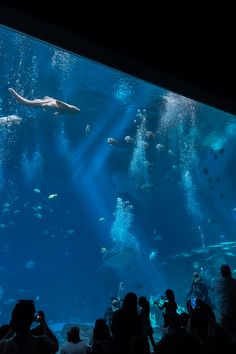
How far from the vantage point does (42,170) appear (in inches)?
1374

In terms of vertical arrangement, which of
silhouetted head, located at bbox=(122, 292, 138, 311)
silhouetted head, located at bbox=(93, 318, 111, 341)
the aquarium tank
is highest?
the aquarium tank

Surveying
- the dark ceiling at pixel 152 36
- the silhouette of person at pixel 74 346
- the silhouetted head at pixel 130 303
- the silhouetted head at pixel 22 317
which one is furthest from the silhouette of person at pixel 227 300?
the silhouetted head at pixel 22 317

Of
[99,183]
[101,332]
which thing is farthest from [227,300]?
[99,183]

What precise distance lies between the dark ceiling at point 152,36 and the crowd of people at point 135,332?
7.60ft

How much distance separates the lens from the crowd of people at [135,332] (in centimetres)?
225

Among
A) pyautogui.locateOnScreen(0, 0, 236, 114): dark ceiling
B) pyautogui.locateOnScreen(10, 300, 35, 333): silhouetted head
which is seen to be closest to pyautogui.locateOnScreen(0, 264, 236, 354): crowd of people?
pyautogui.locateOnScreen(10, 300, 35, 333): silhouetted head

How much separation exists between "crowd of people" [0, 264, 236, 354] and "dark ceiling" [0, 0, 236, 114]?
2.32 meters

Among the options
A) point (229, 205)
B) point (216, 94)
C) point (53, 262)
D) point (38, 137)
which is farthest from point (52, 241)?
point (216, 94)

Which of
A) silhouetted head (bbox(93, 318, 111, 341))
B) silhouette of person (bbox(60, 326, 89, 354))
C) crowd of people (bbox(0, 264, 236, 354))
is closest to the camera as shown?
crowd of people (bbox(0, 264, 236, 354))

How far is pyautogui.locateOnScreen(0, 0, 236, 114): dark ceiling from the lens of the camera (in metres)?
3.12

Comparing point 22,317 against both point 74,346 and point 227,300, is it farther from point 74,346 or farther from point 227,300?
point 227,300

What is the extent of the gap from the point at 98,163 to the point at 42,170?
19.4 feet

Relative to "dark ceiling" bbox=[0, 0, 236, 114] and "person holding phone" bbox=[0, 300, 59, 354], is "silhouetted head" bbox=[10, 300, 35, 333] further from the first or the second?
"dark ceiling" bbox=[0, 0, 236, 114]

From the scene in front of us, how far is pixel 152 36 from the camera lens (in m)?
3.62
